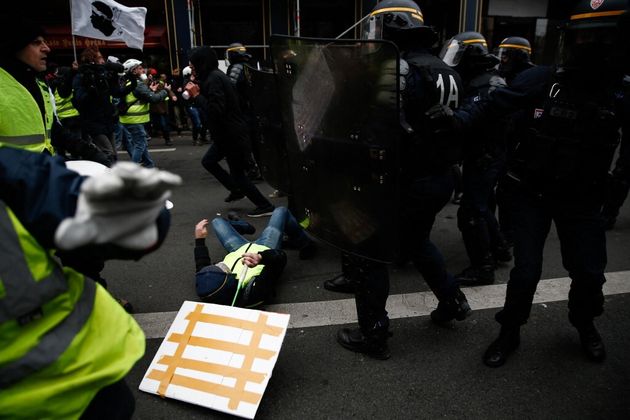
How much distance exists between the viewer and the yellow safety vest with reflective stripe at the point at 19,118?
2.19 meters

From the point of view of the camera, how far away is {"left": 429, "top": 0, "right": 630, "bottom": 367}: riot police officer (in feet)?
6.88

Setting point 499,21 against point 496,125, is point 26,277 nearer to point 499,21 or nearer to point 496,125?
point 496,125

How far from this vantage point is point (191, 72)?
9.52 metres

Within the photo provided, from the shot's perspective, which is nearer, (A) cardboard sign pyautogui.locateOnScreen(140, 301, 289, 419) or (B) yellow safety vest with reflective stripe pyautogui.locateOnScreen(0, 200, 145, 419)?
(B) yellow safety vest with reflective stripe pyautogui.locateOnScreen(0, 200, 145, 419)

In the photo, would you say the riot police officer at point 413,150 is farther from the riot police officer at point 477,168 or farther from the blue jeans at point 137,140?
the blue jeans at point 137,140

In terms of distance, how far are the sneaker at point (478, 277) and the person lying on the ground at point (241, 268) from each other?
54.0 inches

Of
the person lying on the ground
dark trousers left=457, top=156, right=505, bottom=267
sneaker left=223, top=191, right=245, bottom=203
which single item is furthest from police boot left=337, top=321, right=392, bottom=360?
sneaker left=223, top=191, right=245, bottom=203

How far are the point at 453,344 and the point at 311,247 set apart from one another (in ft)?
5.40

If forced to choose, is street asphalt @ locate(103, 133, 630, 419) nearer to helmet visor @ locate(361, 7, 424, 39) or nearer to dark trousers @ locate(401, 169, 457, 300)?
dark trousers @ locate(401, 169, 457, 300)

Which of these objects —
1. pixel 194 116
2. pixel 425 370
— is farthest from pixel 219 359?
pixel 194 116

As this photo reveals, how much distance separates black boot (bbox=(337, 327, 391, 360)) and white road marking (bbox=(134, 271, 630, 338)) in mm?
278

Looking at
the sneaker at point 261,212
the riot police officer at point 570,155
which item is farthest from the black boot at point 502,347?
the sneaker at point 261,212

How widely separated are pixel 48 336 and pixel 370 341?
69.2 inches

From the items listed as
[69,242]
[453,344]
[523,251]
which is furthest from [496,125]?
[69,242]
